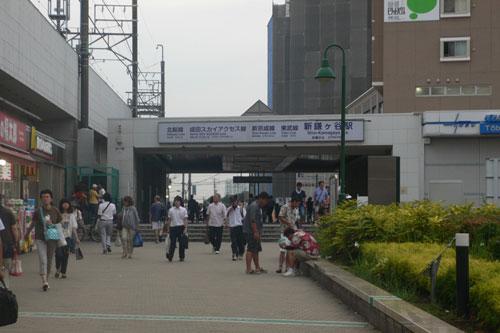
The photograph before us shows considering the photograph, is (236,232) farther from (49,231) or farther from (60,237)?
(49,231)

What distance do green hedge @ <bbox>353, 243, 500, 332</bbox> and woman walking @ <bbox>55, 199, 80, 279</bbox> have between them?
5.49 m

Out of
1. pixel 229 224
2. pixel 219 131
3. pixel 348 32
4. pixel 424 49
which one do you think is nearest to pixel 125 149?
pixel 219 131

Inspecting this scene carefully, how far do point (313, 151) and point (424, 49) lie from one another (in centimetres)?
1449

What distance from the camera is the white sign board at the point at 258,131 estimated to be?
33.9 m

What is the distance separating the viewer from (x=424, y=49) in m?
47.0

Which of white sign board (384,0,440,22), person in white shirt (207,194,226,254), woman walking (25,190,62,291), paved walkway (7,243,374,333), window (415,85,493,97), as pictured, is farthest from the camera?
window (415,85,493,97)

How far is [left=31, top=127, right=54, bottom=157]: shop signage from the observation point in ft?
76.2

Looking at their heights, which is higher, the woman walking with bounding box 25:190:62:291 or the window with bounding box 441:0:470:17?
the window with bounding box 441:0:470:17

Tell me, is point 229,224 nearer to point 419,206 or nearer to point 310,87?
point 419,206

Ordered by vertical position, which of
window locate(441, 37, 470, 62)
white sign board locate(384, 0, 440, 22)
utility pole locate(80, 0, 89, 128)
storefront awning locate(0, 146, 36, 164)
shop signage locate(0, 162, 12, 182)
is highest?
white sign board locate(384, 0, 440, 22)

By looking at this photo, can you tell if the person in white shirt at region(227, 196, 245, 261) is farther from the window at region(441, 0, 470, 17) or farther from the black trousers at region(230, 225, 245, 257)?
the window at region(441, 0, 470, 17)

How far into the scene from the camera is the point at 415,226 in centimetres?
1474

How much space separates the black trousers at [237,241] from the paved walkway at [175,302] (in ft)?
9.68

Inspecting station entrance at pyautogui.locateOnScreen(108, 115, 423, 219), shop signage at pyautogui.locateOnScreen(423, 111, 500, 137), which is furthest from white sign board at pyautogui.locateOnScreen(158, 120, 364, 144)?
shop signage at pyautogui.locateOnScreen(423, 111, 500, 137)
